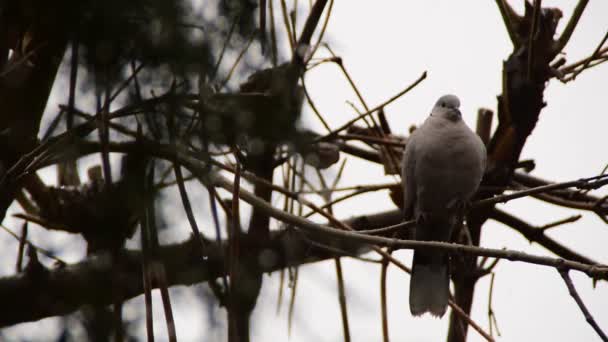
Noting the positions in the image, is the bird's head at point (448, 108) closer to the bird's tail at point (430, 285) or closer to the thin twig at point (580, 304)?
the bird's tail at point (430, 285)

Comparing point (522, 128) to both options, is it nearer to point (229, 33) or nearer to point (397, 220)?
point (397, 220)

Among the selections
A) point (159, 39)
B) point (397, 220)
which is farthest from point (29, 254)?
point (397, 220)

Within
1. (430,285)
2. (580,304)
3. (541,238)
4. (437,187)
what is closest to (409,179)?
(437,187)

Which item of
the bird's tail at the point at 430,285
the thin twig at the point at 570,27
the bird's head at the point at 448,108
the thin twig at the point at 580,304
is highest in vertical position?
the bird's head at the point at 448,108

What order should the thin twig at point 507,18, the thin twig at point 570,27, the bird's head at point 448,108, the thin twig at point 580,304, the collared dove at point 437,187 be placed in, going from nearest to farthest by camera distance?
the thin twig at point 580,304, the thin twig at point 570,27, the thin twig at point 507,18, the collared dove at point 437,187, the bird's head at point 448,108

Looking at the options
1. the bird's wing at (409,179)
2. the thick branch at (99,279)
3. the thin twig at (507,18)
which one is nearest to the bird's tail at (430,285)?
the bird's wing at (409,179)

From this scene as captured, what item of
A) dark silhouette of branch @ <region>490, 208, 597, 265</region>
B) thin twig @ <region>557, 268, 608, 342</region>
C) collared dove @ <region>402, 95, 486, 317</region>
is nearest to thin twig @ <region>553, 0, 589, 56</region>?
collared dove @ <region>402, 95, 486, 317</region>

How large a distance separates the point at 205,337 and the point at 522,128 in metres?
1.94

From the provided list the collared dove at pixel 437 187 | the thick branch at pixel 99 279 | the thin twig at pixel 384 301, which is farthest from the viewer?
the collared dove at pixel 437 187

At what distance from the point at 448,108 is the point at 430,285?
0.94m

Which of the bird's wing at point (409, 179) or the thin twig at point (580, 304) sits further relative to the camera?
the bird's wing at point (409, 179)

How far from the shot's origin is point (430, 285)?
9.91 ft

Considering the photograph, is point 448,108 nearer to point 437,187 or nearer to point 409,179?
point 437,187

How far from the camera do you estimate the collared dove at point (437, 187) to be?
3.00 meters
